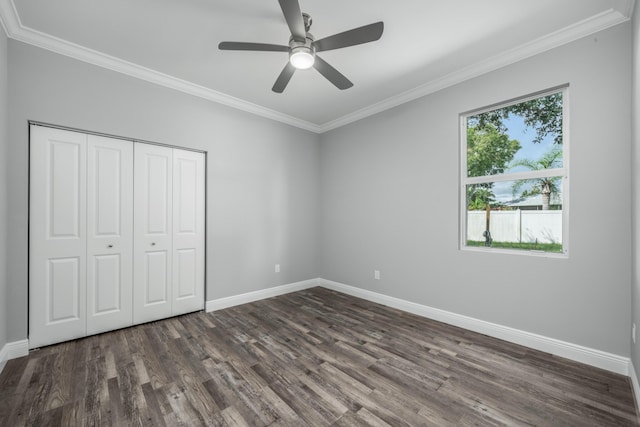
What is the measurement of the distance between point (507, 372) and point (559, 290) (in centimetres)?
89

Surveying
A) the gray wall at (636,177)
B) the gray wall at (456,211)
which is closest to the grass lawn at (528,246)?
the gray wall at (456,211)

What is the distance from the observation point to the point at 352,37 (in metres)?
1.92

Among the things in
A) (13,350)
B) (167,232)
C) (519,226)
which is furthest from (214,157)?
(519,226)

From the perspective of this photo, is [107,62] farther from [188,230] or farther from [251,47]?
[188,230]

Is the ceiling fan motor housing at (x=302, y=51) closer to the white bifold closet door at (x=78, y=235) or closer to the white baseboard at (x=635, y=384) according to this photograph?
the white bifold closet door at (x=78, y=235)

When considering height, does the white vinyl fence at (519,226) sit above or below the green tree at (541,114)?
below

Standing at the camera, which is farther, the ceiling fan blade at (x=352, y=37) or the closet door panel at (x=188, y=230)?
the closet door panel at (x=188, y=230)

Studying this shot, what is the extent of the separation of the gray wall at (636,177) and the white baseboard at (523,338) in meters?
0.17

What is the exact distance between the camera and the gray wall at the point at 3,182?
2.20 metres

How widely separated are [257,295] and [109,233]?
198cm

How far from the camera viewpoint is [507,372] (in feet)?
7.02

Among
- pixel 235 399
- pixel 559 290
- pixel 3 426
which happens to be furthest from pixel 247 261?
pixel 559 290

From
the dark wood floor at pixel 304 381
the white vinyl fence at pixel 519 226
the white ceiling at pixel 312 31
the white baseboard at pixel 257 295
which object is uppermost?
the white ceiling at pixel 312 31

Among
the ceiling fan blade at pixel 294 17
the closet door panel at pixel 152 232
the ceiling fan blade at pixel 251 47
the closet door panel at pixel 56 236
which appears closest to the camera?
the ceiling fan blade at pixel 294 17
